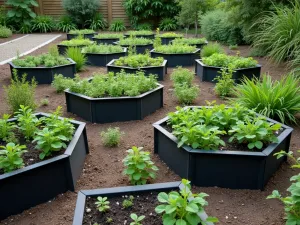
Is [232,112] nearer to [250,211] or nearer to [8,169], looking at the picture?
[250,211]

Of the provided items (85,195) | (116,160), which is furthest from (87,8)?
(85,195)

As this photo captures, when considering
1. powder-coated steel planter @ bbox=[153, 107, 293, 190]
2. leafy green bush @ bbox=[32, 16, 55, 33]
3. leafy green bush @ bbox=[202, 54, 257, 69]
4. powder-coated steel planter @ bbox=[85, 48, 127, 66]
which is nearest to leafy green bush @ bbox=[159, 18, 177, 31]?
leafy green bush @ bbox=[32, 16, 55, 33]

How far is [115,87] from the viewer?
15.8 ft

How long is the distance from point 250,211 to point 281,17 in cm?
599

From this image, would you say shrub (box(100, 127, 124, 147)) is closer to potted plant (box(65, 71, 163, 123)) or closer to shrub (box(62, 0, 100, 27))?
potted plant (box(65, 71, 163, 123))

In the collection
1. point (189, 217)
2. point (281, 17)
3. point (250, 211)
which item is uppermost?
point (281, 17)

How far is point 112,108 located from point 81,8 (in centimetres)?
1309

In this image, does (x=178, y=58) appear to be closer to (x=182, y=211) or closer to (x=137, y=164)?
(x=137, y=164)

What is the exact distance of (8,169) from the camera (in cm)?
275

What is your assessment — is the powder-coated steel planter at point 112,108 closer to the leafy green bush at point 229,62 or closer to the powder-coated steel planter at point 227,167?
the powder-coated steel planter at point 227,167

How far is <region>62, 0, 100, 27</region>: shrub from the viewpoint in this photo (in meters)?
16.2

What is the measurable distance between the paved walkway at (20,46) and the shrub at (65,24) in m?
2.49

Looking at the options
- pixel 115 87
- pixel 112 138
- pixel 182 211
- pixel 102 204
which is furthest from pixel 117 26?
pixel 182 211

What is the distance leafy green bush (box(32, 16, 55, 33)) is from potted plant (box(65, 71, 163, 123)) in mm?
12652
